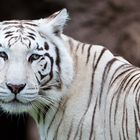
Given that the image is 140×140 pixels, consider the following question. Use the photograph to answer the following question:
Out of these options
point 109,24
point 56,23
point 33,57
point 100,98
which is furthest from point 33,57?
point 109,24

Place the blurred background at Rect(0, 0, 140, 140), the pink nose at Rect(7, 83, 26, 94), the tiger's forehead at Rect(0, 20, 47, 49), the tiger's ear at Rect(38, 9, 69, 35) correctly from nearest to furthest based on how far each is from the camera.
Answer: the pink nose at Rect(7, 83, 26, 94) → the tiger's forehead at Rect(0, 20, 47, 49) → the tiger's ear at Rect(38, 9, 69, 35) → the blurred background at Rect(0, 0, 140, 140)

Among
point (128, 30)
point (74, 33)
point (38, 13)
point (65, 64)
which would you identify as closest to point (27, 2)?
point (38, 13)

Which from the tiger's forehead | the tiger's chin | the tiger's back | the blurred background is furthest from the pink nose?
the blurred background

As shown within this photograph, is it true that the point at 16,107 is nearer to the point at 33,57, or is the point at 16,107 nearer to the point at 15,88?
the point at 15,88

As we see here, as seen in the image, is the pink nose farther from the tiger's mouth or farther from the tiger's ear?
the tiger's ear

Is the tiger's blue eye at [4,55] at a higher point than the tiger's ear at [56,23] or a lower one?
lower

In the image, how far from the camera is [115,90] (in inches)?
167

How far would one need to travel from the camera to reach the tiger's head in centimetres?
407

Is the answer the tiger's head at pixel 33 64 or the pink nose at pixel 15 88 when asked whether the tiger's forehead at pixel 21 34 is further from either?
the pink nose at pixel 15 88

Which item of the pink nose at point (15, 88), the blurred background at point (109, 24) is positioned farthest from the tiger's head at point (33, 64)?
the blurred background at point (109, 24)

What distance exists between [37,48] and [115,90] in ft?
1.75

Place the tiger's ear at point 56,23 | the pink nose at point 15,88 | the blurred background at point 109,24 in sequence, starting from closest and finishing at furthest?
the pink nose at point 15,88 → the tiger's ear at point 56,23 → the blurred background at point 109,24

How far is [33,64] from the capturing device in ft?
13.6

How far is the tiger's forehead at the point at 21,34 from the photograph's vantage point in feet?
13.7
